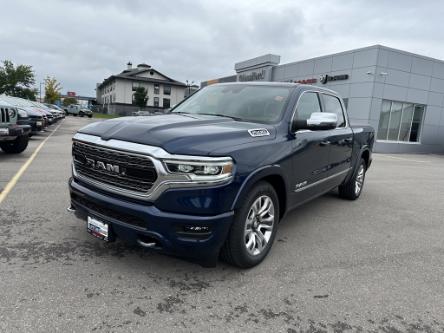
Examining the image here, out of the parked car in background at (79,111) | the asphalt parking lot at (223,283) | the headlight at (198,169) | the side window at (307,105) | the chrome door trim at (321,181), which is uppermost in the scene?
the side window at (307,105)

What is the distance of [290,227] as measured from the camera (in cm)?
487

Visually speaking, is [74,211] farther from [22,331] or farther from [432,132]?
[432,132]

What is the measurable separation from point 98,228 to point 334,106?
153 inches

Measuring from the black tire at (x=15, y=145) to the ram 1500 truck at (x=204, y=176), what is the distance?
694cm

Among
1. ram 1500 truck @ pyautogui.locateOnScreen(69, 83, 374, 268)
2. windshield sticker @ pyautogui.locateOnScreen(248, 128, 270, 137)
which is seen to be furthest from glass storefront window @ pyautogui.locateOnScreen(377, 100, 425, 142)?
windshield sticker @ pyautogui.locateOnScreen(248, 128, 270, 137)

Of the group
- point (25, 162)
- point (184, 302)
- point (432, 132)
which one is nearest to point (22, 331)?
point (184, 302)

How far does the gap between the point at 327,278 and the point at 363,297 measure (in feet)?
1.27

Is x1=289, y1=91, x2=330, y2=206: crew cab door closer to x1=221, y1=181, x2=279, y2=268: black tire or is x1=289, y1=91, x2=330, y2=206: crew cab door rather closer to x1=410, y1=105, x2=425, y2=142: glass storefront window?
x1=221, y1=181, x2=279, y2=268: black tire

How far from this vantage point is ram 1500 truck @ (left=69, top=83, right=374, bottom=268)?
2.88 m

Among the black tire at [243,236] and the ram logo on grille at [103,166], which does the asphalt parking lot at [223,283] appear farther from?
the ram logo on grille at [103,166]

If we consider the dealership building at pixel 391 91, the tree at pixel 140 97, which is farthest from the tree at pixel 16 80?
the dealership building at pixel 391 91

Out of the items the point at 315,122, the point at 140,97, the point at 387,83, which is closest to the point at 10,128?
the point at 315,122

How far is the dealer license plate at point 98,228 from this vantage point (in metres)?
3.18

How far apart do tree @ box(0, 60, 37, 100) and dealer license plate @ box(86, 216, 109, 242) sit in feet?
190
